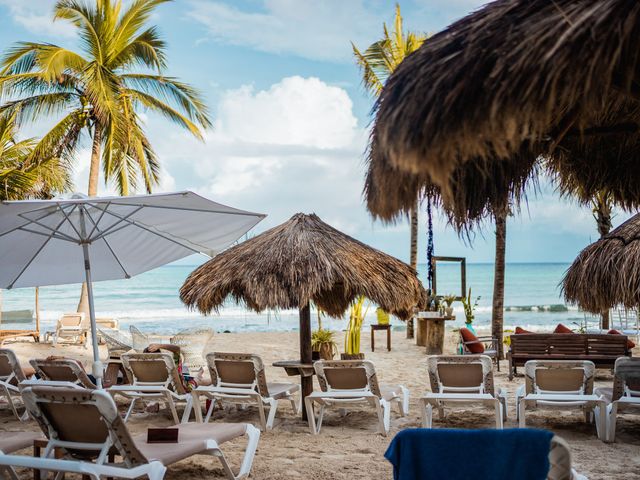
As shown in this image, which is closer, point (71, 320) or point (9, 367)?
point (9, 367)

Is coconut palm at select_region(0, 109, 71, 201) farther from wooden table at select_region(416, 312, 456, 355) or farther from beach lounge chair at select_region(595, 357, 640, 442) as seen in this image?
beach lounge chair at select_region(595, 357, 640, 442)

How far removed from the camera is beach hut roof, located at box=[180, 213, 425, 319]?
780 cm

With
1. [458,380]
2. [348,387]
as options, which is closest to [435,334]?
[458,380]

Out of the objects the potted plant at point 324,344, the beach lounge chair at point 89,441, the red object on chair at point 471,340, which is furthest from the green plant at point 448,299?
the beach lounge chair at point 89,441

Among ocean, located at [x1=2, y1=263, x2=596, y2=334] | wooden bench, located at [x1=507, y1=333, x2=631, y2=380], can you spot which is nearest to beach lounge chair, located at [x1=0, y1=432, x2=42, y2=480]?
wooden bench, located at [x1=507, y1=333, x2=631, y2=380]

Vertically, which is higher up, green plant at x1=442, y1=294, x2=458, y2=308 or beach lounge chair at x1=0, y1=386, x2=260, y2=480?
green plant at x1=442, y1=294, x2=458, y2=308

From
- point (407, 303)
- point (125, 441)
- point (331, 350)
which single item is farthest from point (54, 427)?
point (331, 350)

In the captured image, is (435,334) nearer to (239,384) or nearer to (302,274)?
(302,274)

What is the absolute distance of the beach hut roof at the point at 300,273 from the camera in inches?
307

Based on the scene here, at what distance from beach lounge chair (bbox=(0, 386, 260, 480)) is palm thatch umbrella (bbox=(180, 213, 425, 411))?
3.02 meters

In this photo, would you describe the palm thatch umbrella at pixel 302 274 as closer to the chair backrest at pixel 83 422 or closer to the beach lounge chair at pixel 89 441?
the beach lounge chair at pixel 89 441

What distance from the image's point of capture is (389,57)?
782 inches

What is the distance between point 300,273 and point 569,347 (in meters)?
5.55

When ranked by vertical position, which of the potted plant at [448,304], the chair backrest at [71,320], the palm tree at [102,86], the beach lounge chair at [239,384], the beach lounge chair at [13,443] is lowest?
the beach lounge chair at [13,443]
